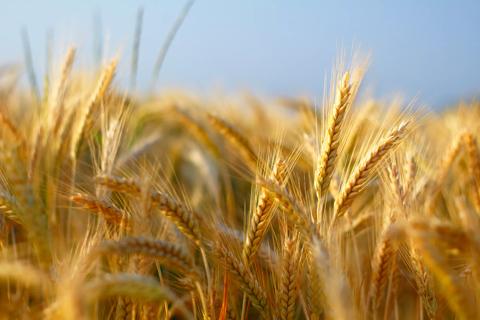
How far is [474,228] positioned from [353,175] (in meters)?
0.48

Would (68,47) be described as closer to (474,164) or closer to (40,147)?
(40,147)

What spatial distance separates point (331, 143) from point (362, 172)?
136 millimetres

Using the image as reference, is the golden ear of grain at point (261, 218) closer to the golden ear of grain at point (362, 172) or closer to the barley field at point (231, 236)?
the barley field at point (231, 236)

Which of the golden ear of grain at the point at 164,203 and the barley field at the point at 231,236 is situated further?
the golden ear of grain at the point at 164,203

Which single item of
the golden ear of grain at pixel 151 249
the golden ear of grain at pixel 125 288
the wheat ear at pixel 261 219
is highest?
the wheat ear at pixel 261 219

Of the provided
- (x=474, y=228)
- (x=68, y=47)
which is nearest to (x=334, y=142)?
(x=474, y=228)

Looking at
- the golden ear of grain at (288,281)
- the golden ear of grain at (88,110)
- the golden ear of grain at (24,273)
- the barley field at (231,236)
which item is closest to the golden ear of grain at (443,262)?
the barley field at (231,236)

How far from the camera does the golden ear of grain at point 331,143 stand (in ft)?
5.85

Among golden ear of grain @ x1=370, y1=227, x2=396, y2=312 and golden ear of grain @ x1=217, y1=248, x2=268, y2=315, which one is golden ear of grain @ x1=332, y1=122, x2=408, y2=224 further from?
golden ear of grain @ x1=217, y1=248, x2=268, y2=315

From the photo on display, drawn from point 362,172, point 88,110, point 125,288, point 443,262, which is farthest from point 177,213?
point 88,110

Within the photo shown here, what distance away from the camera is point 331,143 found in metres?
1.79

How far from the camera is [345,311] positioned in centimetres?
121

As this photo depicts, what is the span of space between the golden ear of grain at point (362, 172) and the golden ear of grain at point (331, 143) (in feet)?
0.22

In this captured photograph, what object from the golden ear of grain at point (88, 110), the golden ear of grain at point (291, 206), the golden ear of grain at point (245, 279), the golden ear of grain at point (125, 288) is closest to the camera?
the golden ear of grain at point (125, 288)
